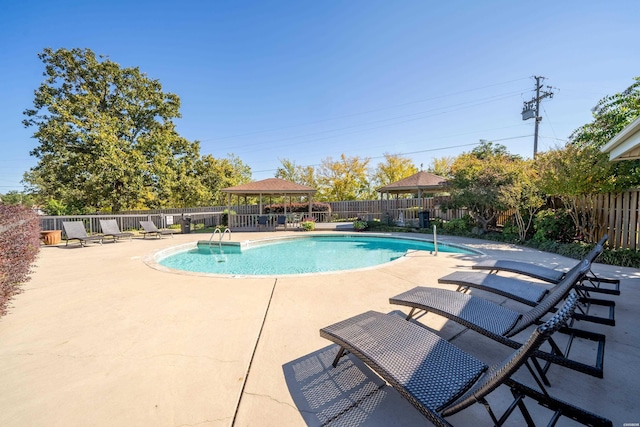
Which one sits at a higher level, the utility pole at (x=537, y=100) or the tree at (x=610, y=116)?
the utility pole at (x=537, y=100)

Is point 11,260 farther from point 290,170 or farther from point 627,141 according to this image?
point 290,170

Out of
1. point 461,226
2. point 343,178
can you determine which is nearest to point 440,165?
point 343,178

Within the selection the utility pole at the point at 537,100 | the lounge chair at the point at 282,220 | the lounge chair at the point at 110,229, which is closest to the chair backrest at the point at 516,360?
the lounge chair at the point at 110,229

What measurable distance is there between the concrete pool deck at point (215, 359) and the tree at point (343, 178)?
23119mm

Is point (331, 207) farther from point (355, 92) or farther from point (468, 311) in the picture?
point (468, 311)

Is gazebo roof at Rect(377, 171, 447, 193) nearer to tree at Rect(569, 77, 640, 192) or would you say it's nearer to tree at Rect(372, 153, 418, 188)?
tree at Rect(569, 77, 640, 192)

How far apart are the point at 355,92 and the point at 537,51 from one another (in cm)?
1053

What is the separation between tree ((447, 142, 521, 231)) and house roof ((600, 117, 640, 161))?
396 cm

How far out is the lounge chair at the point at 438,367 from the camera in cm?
136

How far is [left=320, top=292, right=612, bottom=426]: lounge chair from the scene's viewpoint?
136 centimetres

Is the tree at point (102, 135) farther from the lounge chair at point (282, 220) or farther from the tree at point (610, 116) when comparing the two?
the tree at point (610, 116)

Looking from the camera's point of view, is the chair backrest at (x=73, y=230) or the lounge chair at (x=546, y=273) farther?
the chair backrest at (x=73, y=230)

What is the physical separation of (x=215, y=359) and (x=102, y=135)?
18267 mm

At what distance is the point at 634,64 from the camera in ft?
28.5
